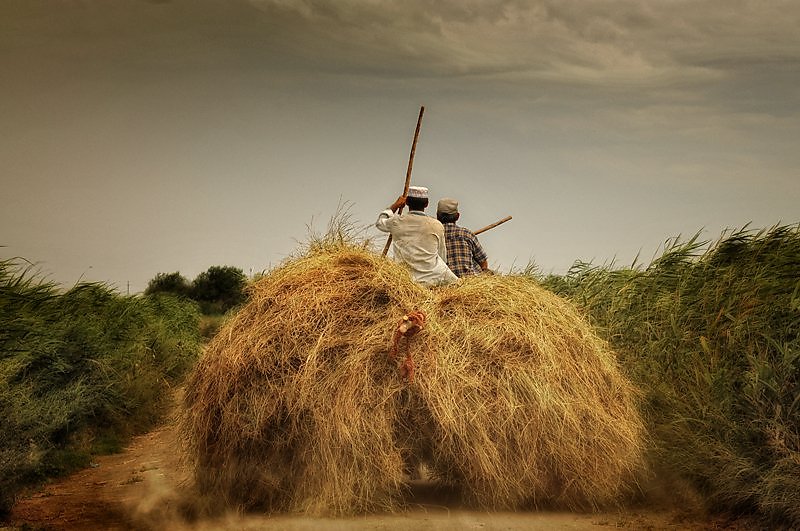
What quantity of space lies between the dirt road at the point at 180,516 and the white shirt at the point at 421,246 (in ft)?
6.97

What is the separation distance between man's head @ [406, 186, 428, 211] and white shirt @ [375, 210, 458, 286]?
0.10 m

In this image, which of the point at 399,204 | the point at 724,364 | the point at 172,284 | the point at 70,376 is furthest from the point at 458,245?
the point at 172,284

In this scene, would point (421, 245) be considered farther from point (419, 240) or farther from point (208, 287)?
point (208, 287)

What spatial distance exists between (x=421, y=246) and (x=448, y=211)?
1.31 meters

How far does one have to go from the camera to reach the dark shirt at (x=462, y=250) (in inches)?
390

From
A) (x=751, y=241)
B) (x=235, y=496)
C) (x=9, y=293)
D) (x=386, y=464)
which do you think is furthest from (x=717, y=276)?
(x=9, y=293)

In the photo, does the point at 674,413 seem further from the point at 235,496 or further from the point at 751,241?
the point at 235,496

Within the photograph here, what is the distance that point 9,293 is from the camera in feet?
44.9

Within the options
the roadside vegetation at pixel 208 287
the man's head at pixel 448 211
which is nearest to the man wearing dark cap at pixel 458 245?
the man's head at pixel 448 211

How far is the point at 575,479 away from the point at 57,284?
11.2 m

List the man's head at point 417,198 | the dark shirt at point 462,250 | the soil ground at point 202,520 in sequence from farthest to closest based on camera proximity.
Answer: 1. the dark shirt at point 462,250
2. the man's head at point 417,198
3. the soil ground at point 202,520

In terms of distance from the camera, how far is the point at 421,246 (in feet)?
29.6

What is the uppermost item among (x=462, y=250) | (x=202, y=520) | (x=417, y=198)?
(x=417, y=198)

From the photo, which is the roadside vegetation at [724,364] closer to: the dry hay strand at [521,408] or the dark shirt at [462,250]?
the dry hay strand at [521,408]
